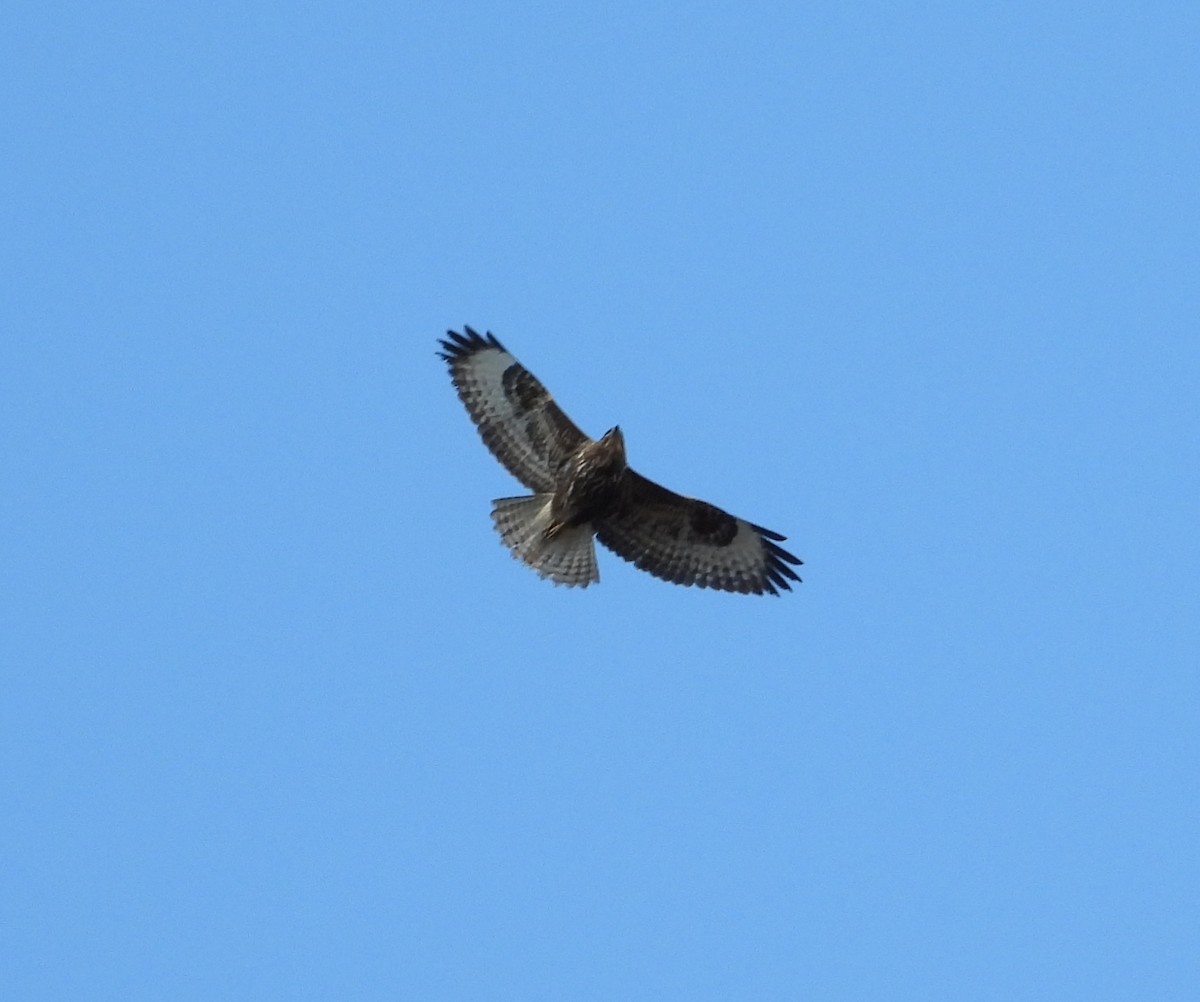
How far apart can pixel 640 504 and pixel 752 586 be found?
1.30 meters

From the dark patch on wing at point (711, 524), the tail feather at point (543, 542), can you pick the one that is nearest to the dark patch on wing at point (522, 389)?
the tail feather at point (543, 542)

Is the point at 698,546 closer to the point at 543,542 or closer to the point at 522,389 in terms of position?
the point at 543,542

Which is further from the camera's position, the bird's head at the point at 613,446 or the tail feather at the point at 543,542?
the tail feather at the point at 543,542

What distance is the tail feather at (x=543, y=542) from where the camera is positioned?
530 inches

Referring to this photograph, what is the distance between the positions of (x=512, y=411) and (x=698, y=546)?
6.75 ft

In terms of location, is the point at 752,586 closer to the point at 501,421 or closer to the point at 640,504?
the point at 640,504

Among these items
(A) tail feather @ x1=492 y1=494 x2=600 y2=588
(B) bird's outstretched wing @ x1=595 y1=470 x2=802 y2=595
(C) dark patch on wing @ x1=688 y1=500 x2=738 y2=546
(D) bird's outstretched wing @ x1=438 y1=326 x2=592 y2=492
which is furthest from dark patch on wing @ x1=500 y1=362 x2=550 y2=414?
(C) dark patch on wing @ x1=688 y1=500 x2=738 y2=546

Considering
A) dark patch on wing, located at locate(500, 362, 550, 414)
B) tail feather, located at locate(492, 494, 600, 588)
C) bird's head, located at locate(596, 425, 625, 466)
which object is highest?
dark patch on wing, located at locate(500, 362, 550, 414)

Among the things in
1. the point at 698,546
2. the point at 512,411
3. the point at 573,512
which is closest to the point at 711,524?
the point at 698,546

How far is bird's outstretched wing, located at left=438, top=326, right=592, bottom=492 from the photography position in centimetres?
1348

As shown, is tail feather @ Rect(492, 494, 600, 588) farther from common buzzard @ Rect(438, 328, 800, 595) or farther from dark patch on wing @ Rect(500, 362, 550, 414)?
dark patch on wing @ Rect(500, 362, 550, 414)

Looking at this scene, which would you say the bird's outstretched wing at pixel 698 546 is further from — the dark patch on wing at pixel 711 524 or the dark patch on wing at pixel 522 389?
the dark patch on wing at pixel 522 389

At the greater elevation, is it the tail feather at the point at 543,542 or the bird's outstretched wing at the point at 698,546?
the bird's outstretched wing at the point at 698,546

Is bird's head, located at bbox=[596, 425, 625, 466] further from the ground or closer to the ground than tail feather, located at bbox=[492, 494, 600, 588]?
further from the ground
